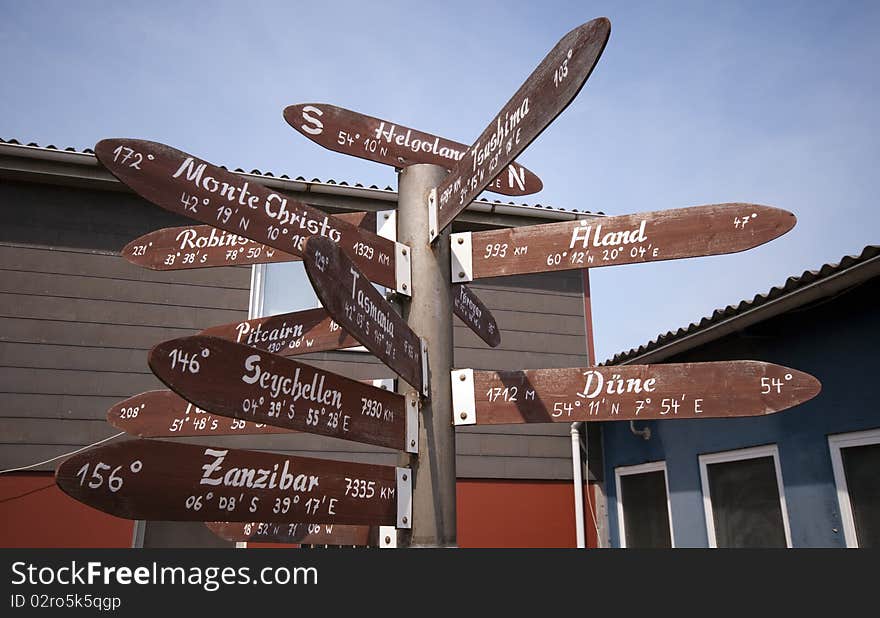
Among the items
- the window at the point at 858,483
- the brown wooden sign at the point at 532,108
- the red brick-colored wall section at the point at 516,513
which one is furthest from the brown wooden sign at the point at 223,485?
the red brick-colored wall section at the point at 516,513

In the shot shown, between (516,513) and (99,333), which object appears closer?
(99,333)

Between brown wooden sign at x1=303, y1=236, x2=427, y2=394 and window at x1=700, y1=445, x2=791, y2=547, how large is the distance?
4444 millimetres

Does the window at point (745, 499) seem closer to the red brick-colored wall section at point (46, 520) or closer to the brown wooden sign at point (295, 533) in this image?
the brown wooden sign at point (295, 533)

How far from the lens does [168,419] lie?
2.81 metres

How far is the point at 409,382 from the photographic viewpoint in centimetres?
246

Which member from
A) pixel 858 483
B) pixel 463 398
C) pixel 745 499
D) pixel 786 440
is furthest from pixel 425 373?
pixel 745 499

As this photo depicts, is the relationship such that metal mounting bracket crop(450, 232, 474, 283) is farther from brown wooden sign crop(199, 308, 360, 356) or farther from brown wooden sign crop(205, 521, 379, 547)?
brown wooden sign crop(205, 521, 379, 547)

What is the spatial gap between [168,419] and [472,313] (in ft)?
4.56

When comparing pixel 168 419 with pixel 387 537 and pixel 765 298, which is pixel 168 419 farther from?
pixel 765 298

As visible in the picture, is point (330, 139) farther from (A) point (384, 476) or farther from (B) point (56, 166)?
(B) point (56, 166)

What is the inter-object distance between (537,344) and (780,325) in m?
3.05

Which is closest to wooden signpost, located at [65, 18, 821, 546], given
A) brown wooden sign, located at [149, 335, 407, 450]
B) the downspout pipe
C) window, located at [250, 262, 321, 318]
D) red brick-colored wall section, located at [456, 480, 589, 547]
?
brown wooden sign, located at [149, 335, 407, 450]

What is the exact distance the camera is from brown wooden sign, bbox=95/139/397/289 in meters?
2.20

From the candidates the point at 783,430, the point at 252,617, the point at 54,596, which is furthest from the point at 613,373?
the point at 783,430
